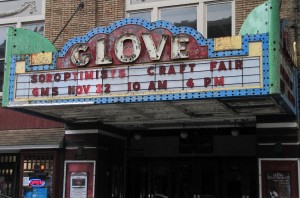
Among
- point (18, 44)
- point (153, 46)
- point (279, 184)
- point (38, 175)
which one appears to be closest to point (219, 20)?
point (153, 46)

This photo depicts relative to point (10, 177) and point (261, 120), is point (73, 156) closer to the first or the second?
point (10, 177)

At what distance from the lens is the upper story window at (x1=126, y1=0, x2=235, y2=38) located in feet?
44.4

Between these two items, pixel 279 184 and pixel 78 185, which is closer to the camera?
pixel 279 184

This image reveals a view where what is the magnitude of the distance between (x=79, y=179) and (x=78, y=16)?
4744 millimetres

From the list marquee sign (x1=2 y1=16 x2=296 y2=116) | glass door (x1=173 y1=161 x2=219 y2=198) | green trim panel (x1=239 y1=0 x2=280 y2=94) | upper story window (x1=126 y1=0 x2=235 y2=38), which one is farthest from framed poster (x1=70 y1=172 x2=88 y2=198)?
green trim panel (x1=239 y1=0 x2=280 y2=94)

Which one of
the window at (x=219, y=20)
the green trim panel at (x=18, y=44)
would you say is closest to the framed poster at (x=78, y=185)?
the green trim panel at (x=18, y=44)

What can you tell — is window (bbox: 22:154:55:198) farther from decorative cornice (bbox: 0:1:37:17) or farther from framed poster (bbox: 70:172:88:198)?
decorative cornice (bbox: 0:1:37:17)

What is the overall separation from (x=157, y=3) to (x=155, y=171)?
5.00 meters

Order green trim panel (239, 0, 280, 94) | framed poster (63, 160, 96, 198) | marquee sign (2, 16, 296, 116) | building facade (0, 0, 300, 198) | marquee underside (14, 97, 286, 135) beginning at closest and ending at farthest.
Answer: green trim panel (239, 0, 280, 94)
marquee sign (2, 16, 296, 116)
building facade (0, 0, 300, 198)
marquee underside (14, 97, 286, 135)
framed poster (63, 160, 96, 198)

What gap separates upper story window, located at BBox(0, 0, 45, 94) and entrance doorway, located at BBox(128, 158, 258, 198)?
5109mm

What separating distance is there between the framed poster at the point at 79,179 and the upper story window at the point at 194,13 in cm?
449

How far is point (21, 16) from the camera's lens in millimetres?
15742

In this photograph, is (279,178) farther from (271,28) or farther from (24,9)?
(24,9)

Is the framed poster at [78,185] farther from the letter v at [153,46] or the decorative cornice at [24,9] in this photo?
the decorative cornice at [24,9]
